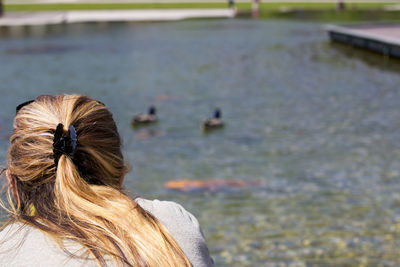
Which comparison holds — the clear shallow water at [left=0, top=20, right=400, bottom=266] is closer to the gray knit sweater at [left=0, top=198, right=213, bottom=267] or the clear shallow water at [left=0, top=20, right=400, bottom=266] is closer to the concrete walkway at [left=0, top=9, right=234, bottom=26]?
the gray knit sweater at [left=0, top=198, right=213, bottom=267]

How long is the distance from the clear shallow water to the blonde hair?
4635 millimetres

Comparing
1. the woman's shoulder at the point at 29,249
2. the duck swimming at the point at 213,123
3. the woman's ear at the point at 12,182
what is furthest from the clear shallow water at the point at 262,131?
the woman's shoulder at the point at 29,249

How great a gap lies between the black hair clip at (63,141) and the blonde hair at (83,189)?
2cm

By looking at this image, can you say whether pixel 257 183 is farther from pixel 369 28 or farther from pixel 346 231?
pixel 369 28

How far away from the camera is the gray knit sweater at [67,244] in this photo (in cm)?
200

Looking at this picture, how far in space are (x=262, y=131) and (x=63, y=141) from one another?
419 inches

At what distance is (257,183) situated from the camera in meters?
9.23

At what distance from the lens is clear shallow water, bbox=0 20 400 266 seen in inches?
288

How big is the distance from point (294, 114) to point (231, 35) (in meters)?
19.1

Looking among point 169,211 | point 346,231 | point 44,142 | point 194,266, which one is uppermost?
point 44,142

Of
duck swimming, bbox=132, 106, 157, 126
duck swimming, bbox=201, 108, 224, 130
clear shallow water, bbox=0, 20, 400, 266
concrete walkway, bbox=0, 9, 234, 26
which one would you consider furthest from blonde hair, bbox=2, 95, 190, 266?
concrete walkway, bbox=0, 9, 234, 26

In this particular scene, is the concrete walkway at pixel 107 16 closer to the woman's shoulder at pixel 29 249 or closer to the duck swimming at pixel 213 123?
the duck swimming at pixel 213 123

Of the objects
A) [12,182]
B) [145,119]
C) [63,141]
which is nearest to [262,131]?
[145,119]

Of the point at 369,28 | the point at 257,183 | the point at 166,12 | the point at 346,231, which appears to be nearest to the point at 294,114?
the point at 257,183
